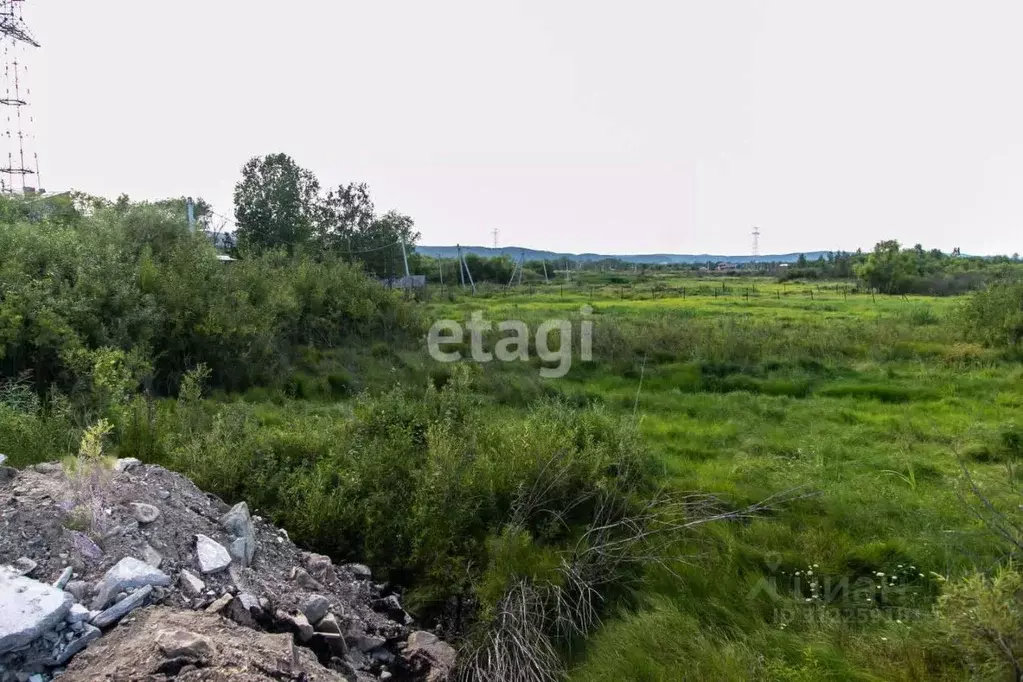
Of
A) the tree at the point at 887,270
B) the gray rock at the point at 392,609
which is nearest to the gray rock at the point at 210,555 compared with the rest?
the gray rock at the point at 392,609

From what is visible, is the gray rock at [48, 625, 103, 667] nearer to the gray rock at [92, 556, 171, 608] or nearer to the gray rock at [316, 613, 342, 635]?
the gray rock at [92, 556, 171, 608]

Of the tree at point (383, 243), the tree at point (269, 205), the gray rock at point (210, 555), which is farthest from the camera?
the tree at point (383, 243)

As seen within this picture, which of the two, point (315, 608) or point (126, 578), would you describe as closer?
point (126, 578)

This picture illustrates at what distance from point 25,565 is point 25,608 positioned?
0.39m

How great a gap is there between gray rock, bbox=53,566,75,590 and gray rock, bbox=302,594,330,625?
1173 millimetres

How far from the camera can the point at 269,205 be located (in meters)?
20.0

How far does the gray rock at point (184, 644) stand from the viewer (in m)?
2.71

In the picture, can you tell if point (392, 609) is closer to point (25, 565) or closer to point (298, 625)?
point (298, 625)

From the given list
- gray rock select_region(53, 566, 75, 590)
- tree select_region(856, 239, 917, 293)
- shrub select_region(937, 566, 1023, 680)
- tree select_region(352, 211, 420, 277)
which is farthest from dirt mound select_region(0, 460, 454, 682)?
tree select_region(856, 239, 917, 293)

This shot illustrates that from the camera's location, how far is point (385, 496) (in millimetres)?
4879

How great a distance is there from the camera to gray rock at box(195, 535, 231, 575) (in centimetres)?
357

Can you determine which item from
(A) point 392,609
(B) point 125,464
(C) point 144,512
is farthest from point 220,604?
(B) point 125,464

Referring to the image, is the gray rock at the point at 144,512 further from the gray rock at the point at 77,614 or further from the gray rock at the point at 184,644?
the gray rock at the point at 184,644

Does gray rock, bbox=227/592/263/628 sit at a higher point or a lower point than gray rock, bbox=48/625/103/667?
lower
